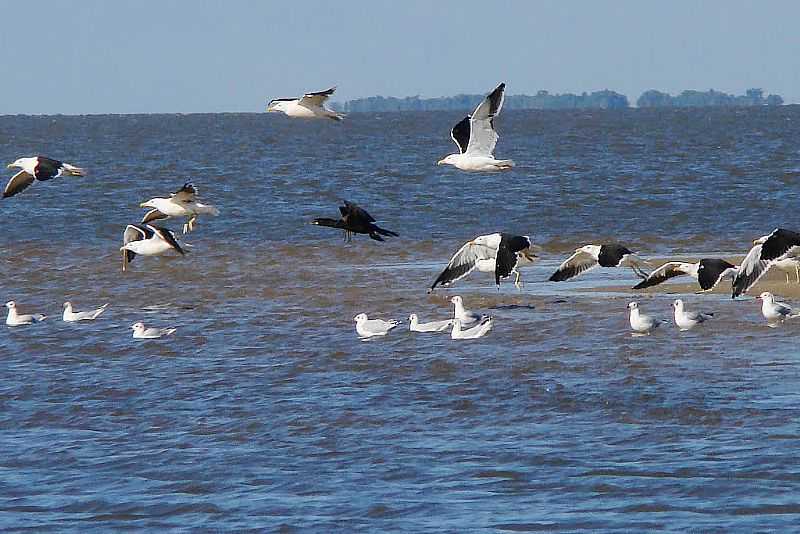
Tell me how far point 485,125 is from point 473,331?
8.43 ft

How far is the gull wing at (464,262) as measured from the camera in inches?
739

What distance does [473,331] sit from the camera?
1709cm

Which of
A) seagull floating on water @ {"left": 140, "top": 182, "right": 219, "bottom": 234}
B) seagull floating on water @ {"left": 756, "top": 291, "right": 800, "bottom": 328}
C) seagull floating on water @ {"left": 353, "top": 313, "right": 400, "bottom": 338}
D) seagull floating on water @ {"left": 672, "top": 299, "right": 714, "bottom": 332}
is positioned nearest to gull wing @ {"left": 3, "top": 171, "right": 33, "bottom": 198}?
seagull floating on water @ {"left": 140, "top": 182, "right": 219, "bottom": 234}

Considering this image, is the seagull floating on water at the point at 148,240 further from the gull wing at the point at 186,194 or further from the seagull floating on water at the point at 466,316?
the seagull floating on water at the point at 466,316

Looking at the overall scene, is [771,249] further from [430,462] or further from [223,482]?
[223,482]

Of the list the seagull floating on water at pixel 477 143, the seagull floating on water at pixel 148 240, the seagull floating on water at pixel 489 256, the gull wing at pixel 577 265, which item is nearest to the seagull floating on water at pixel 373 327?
the seagull floating on water at pixel 489 256

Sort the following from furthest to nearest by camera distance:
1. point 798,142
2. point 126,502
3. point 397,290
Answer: point 798,142 → point 397,290 → point 126,502

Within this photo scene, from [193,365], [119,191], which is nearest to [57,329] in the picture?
[193,365]

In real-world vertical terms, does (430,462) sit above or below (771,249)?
below

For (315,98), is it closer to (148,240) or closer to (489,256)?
(489,256)

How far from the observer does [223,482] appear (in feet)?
37.0

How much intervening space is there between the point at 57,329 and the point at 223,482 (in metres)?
8.42

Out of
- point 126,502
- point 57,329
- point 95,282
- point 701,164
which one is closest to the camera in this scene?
point 126,502

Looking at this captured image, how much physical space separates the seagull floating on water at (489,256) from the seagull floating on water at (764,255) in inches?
95.8
